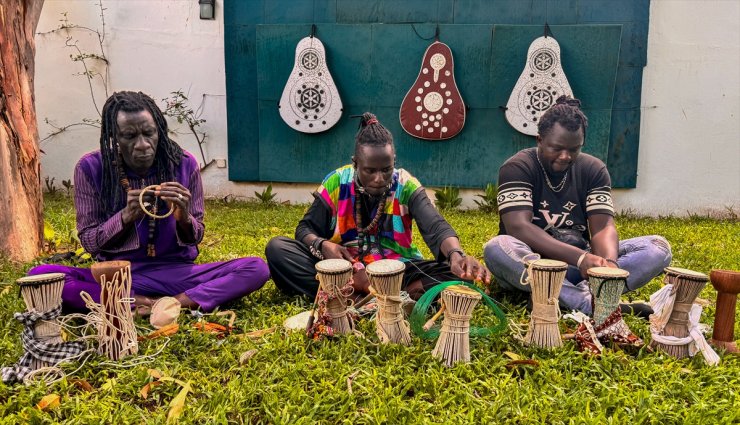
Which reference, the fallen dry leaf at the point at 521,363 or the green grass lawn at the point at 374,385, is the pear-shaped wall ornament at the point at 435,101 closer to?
the green grass lawn at the point at 374,385

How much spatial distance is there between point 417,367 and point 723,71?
6.32m

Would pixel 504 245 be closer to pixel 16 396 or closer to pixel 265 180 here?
pixel 16 396

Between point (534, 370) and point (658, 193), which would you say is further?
point (658, 193)

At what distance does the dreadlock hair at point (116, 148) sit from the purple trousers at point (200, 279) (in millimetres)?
396

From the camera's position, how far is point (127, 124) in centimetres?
304

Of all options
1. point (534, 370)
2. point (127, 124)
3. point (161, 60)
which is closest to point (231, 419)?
point (534, 370)

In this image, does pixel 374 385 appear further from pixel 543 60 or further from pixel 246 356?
pixel 543 60

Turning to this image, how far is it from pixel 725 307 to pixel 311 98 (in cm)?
563

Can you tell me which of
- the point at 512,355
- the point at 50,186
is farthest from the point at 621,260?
the point at 50,186

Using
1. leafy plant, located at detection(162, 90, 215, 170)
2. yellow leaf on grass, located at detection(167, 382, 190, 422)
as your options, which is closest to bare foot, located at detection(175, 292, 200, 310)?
yellow leaf on grass, located at detection(167, 382, 190, 422)

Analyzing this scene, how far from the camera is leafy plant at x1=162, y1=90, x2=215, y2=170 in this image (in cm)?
767

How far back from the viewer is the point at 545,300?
2617 mm

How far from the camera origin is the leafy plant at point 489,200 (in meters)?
7.22

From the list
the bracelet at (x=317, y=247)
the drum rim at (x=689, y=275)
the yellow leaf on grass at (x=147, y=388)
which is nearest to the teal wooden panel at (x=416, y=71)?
the bracelet at (x=317, y=247)
